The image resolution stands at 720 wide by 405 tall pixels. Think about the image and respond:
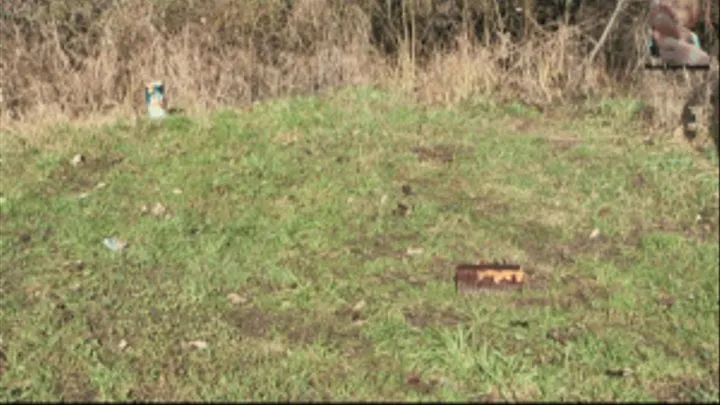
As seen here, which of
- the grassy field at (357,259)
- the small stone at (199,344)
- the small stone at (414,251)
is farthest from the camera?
the small stone at (414,251)

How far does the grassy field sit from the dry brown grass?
0.89m

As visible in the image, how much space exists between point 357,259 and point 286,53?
4.81 metres

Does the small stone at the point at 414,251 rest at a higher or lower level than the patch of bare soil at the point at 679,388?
higher

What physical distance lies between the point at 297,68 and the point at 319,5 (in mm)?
728

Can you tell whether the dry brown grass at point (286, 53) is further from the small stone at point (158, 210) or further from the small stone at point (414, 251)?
the small stone at point (414, 251)

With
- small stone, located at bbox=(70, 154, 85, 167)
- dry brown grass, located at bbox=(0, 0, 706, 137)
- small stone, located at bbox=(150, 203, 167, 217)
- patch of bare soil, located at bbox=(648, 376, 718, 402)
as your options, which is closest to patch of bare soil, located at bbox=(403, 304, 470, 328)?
patch of bare soil, located at bbox=(648, 376, 718, 402)

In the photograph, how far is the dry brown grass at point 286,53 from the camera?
8.51 m

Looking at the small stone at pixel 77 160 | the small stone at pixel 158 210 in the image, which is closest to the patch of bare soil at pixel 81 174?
the small stone at pixel 77 160

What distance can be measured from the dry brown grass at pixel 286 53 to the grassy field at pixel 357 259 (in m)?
0.89

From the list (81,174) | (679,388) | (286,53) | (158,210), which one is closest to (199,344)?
(158,210)

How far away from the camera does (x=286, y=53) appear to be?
9562 millimetres

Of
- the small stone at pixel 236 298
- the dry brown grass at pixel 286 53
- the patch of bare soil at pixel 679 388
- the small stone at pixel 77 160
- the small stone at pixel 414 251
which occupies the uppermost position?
the dry brown grass at pixel 286 53

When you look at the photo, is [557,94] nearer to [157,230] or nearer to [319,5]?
[319,5]

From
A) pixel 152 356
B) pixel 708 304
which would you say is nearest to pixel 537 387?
pixel 708 304
